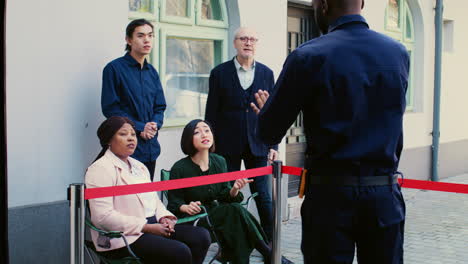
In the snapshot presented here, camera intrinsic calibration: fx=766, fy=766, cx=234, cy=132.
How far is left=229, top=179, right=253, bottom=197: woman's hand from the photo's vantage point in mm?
5730

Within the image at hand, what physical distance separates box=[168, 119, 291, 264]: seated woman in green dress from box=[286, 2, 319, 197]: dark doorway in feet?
11.9

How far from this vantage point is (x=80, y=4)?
599 cm

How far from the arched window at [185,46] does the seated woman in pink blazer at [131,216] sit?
1.91 m

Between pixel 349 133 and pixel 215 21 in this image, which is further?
pixel 215 21

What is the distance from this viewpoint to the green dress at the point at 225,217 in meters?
5.56

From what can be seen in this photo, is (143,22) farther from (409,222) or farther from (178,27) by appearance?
(409,222)

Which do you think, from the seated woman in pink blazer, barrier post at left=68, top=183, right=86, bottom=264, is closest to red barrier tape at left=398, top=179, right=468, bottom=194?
the seated woman in pink blazer

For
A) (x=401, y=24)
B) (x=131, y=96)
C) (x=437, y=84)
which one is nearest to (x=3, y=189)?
(x=131, y=96)

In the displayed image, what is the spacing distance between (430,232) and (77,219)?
5071 millimetres

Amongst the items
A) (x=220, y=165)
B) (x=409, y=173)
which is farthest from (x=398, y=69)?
(x=409, y=173)

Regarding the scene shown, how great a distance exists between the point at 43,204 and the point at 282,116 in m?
3.02

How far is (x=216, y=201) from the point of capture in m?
5.72

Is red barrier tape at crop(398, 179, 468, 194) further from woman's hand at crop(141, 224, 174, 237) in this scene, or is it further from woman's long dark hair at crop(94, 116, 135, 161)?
woman's long dark hair at crop(94, 116, 135, 161)

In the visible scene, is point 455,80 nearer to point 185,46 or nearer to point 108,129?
point 185,46
